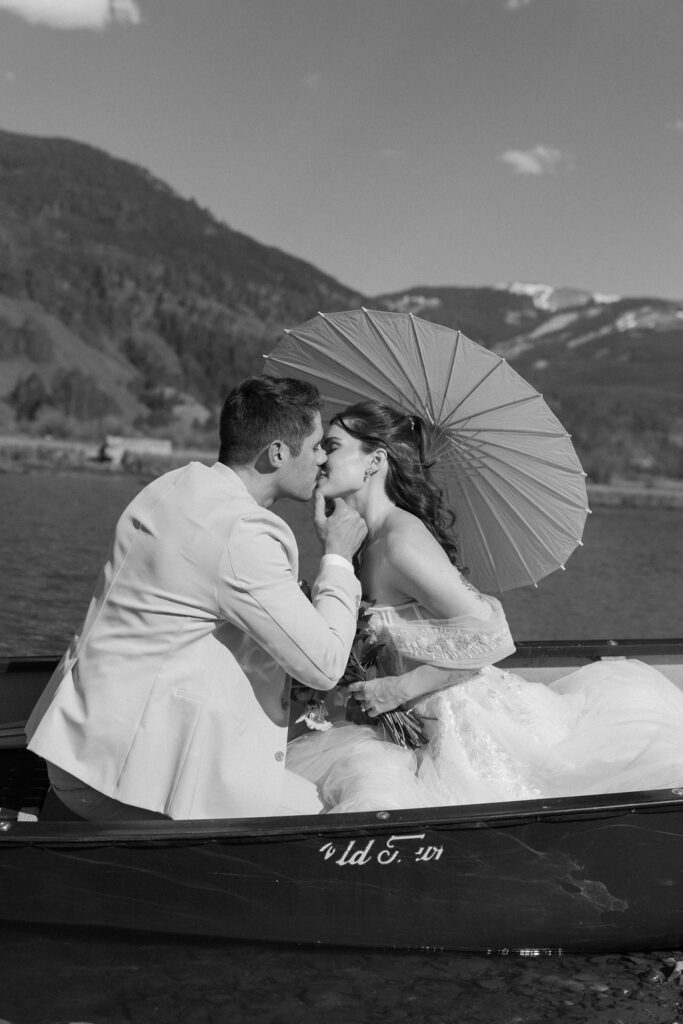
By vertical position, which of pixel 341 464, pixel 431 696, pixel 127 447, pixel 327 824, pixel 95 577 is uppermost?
pixel 341 464

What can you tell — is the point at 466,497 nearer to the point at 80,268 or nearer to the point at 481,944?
the point at 481,944

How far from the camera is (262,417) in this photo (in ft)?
12.5

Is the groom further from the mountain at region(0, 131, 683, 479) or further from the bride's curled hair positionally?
the mountain at region(0, 131, 683, 479)

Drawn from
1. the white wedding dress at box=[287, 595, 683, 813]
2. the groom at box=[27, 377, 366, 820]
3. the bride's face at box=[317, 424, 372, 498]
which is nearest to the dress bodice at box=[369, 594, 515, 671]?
the white wedding dress at box=[287, 595, 683, 813]

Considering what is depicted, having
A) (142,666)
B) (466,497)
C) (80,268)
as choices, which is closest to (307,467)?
(142,666)

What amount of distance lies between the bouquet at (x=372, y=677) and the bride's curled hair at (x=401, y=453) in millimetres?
461

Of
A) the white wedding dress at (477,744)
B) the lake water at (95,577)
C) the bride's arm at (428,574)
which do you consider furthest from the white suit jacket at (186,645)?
the lake water at (95,577)

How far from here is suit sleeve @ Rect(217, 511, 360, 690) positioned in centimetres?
358

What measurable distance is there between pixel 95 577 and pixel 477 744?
47.4ft

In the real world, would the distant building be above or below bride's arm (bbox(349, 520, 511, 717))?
below

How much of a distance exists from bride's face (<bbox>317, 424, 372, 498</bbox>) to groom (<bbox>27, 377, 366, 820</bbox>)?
0.75m

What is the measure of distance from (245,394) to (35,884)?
73.4 inches

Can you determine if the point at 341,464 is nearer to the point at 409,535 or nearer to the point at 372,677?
the point at 409,535

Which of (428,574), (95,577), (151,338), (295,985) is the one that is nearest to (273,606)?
(428,574)
